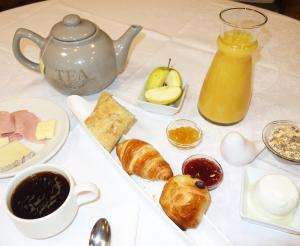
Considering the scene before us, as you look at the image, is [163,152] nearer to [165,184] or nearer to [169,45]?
[165,184]

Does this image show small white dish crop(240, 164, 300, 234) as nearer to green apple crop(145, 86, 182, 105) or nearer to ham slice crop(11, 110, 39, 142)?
green apple crop(145, 86, 182, 105)

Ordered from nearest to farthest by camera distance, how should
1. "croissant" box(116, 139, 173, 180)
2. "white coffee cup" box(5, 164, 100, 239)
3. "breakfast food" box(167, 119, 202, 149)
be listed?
"white coffee cup" box(5, 164, 100, 239) < "croissant" box(116, 139, 173, 180) < "breakfast food" box(167, 119, 202, 149)

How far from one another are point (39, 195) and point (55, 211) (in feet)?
0.18

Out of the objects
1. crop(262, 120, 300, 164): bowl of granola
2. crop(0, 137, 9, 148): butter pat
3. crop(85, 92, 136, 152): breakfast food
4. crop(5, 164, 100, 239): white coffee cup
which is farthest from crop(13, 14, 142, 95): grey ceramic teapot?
crop(262, 120, 300, 164): bowl of granola

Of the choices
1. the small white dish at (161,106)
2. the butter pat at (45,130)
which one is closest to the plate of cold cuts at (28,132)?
the butter pat at (45,130)

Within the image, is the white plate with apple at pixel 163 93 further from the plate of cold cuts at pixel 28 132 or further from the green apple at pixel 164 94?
the plate of cold cuts at pixel 28 132

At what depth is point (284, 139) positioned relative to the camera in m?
0.75

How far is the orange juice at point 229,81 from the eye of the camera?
0.71m

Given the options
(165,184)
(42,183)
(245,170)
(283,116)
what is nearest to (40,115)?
(42,183)

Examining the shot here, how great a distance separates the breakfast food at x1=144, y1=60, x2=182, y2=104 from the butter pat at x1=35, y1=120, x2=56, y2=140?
0.86 ft

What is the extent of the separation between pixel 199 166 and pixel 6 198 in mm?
402

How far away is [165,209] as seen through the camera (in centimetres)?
59

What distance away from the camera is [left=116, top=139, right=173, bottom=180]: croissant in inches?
25.8

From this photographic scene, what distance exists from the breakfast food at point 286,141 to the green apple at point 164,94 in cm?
27
